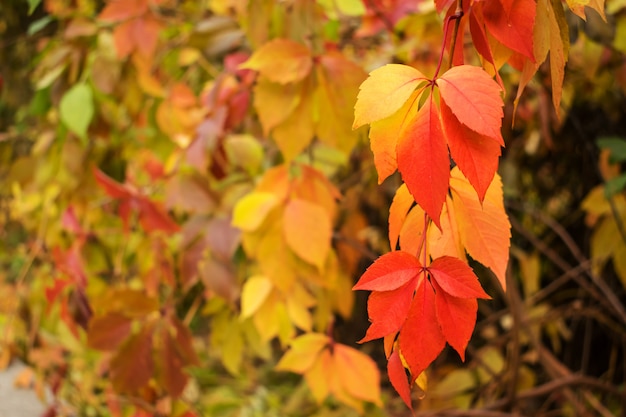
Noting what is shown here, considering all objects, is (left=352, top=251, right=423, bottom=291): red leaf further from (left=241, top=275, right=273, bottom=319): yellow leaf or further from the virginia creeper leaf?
(left=241, top=275, right=273, bottom=319): yellow leaf

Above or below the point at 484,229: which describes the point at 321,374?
below

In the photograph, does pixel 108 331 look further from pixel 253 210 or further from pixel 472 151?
pixel 472 151

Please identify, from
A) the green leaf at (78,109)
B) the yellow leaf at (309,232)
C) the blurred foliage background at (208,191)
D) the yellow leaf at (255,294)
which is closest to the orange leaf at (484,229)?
the blurred foliage background at (208,191)

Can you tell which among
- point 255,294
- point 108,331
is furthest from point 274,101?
point 108,331

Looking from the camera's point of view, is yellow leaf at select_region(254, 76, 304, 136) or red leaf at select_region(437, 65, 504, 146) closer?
red leaf at select_region(437, 65, 504, 146)

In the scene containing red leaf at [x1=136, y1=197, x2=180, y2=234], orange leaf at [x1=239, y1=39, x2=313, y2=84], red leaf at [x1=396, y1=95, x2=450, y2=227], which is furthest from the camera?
red leaf at [x1=136, y1=197, x2=180, y2=234]

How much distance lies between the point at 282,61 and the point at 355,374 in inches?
16.0

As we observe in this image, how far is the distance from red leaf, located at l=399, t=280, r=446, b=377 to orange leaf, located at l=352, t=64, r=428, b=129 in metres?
0.09

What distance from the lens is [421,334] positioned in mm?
318

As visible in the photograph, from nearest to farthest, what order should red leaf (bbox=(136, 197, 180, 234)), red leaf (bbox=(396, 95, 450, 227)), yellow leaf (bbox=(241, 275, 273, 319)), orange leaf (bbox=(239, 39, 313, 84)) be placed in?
red leaf (bbox=(396, 95, 450, 227)) → orange leaf (bbox=(239, 39, 313, 84)) → yellow leaf (bbox=(241, 275, 273, 319)) → red leaf (bbox=(136, 197, 180, 234))

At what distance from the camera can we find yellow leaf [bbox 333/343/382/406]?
0.82 meters

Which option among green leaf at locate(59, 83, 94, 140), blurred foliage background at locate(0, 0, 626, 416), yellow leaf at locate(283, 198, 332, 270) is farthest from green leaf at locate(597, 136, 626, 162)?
green leaf at locate(59, 83, 94, 140)

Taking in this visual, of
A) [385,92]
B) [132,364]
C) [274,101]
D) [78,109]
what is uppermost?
[385,92]

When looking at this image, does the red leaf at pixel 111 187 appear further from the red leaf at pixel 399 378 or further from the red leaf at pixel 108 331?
the red leaf at pixel 399 378
